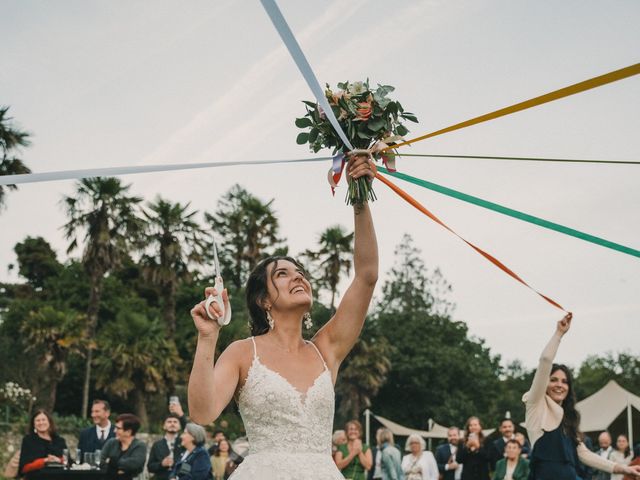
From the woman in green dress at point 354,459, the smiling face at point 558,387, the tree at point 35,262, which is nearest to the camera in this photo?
the smiling face at point 558,387

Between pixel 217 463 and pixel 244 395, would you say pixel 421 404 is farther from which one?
pixel 244 395

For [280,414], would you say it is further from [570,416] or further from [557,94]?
[570,416]

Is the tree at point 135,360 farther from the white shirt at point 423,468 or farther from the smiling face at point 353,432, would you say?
the smiling face at point 353,432

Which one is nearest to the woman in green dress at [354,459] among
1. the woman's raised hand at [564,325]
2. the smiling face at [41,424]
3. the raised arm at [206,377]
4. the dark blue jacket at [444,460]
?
the dark blue jacket at [444,460]

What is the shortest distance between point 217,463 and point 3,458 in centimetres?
811

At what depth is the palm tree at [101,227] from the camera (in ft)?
116

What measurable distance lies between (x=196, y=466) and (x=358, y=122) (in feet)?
21.1

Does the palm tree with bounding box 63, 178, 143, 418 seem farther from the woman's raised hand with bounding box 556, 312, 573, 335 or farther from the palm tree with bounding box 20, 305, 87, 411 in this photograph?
the woman's raised hand with bounding box 556, 312, 573, 335

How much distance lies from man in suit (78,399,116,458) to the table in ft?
3.21

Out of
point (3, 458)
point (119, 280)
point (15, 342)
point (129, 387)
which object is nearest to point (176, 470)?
point (3, 458)

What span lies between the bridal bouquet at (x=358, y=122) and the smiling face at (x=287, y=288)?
479 millimetres

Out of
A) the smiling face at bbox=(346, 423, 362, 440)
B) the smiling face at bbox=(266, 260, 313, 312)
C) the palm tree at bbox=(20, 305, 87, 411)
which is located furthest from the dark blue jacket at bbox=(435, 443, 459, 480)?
the palm tree at bbox=(20, 305, 87, 411)

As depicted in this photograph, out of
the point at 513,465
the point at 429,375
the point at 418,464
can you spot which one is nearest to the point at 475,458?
the point at 513,465

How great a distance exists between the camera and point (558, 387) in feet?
20.5
